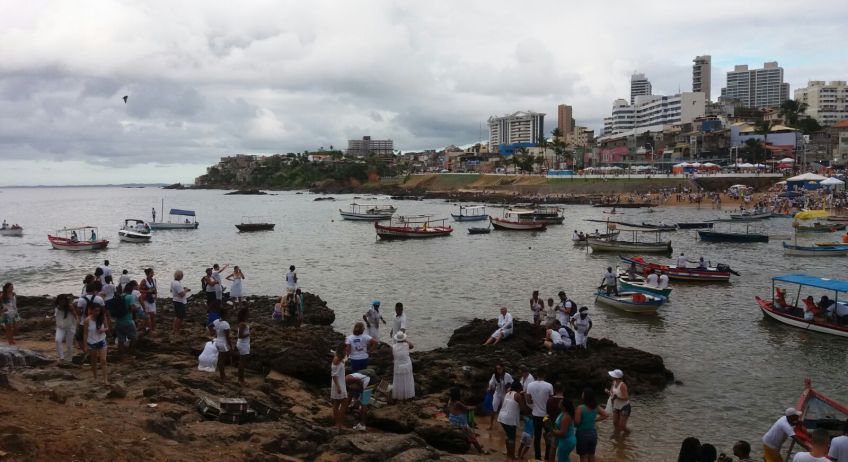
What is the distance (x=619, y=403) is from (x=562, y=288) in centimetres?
1802

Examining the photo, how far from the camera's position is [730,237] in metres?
46.8

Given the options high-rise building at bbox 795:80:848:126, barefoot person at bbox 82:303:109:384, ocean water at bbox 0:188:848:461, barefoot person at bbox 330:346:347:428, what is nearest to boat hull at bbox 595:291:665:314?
ocean water at bbox 0:188:848:461

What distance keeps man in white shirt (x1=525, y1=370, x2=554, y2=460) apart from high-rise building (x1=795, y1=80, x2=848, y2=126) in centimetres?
17367

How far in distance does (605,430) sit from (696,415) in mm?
2588

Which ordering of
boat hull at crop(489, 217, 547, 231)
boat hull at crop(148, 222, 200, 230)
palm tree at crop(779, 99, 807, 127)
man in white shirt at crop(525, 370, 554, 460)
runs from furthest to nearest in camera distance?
palm tree at crop(779, 99, 807, 127)
boat hull at crop(148, 222, 200, 230)
boat hull at crop(489, 217, 547, 231)
man in white shirt at crop(525, 370, 554, 460)

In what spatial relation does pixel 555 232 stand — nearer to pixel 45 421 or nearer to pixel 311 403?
pixel 311 403

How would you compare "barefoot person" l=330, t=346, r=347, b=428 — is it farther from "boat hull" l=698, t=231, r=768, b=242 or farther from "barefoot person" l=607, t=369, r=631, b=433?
"boat hull" l=698, t=231, r=768, b=242

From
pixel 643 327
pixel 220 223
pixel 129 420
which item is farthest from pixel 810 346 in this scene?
pixel 220 223

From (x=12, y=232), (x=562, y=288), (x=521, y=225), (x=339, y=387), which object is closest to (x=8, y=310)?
(x=339, y=387)

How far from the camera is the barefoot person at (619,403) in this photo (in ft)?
39.9

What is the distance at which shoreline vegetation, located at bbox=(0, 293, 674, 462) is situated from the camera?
26.1 feet

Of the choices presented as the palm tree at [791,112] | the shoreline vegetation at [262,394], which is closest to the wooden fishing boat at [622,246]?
the shoreline vegetation at [262,394]

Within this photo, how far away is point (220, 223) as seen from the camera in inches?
3041

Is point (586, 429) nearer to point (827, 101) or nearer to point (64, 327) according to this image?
point (64, 327)
